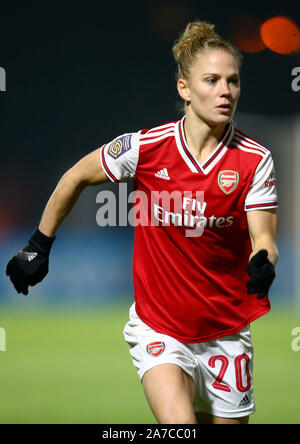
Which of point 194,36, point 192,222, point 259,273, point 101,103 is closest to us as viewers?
point 259,273

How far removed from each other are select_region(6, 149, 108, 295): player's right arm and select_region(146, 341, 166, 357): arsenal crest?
2.06 ft

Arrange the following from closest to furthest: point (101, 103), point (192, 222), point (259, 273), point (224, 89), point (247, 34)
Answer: point (259, 273) < point (224, 89) < point (192, 222) < point (101, 103) < point (247, 34)

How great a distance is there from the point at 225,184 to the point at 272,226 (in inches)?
10.1

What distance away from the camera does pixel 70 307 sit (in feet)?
28.3

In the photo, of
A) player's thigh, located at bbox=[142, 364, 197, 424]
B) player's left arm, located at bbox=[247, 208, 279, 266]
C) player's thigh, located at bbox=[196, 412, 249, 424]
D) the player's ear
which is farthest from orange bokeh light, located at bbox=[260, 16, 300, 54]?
player's thigh, located at bbox=[142, 364, 197, 424]

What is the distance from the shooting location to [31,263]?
3090 millimetres

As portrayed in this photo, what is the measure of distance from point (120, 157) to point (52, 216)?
42 cm

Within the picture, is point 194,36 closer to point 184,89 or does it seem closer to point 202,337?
point 184,89

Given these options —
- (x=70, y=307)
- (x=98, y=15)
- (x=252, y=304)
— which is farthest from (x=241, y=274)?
(x=98, y=15)

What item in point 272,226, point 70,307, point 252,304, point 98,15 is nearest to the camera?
point 272,226

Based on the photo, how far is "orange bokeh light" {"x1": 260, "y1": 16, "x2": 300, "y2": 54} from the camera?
30.5 ft

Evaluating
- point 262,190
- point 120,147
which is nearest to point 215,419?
point 262,190

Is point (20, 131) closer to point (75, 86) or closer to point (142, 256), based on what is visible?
point (75, 86)

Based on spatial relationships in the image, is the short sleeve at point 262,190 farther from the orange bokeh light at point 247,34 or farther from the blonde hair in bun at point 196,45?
the orange bokeh light at point 247,34
